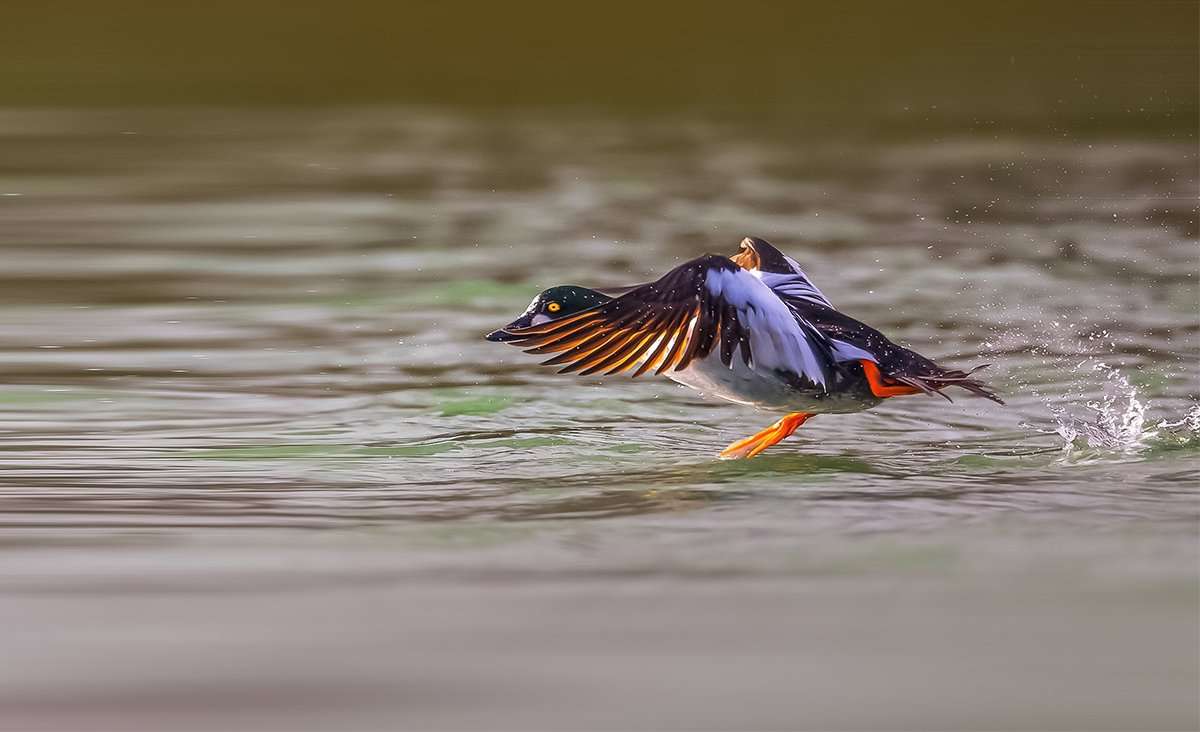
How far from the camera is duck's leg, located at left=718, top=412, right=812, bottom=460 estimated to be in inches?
281

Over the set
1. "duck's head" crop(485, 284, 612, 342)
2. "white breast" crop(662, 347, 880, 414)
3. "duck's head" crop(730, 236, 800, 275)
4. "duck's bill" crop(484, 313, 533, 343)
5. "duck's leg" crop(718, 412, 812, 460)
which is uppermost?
"duck's head" crop(730, 236, 800, 275)

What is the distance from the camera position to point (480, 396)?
8.20m

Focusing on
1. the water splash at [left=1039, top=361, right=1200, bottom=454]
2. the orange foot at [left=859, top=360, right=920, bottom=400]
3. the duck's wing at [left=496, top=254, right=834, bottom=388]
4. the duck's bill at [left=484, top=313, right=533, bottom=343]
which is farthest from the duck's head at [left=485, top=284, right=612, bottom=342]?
the water splash at [left=1039, top=361, right=1200, bottom=454]

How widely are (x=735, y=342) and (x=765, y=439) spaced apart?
2.28 ft

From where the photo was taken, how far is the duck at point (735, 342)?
6355 millimetres

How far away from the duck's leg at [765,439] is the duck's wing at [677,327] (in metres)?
0.50

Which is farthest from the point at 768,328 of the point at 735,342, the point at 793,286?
the point at 793,286

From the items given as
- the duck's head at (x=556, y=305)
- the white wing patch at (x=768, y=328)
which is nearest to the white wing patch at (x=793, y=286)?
the white wing patch at (x=768, y=328)

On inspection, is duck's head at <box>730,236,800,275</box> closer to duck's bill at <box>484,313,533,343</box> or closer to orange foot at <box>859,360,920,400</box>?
orange foot at <box>859,360,920,400</box>

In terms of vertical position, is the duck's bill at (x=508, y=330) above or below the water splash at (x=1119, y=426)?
above

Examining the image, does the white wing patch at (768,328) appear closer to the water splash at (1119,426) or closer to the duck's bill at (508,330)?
the duck's bill at (508,330)

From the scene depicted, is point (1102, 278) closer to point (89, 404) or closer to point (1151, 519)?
point (1151, 519)

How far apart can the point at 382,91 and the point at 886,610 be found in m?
13.8

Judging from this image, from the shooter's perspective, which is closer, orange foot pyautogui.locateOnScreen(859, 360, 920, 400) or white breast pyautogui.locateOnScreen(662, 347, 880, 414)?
white breast pyautogui.locateOnScreen(662, 347, 880, 414)
